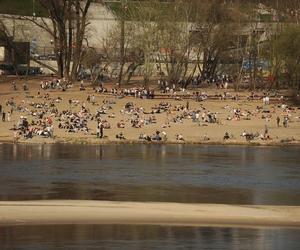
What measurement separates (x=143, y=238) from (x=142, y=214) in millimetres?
2814

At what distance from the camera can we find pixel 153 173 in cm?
3572

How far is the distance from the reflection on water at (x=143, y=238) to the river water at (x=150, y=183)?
0.9 inches

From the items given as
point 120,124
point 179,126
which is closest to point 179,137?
point 179,126

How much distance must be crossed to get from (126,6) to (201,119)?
779 inches

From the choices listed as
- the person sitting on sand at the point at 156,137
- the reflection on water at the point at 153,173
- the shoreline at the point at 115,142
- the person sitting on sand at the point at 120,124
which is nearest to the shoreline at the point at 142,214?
the reflection on water at the point at 153,173

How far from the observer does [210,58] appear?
6975 cm

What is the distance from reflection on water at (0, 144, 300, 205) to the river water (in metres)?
0.03

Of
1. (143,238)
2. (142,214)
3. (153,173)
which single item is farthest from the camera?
(153,173)

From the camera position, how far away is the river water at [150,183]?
897 inches

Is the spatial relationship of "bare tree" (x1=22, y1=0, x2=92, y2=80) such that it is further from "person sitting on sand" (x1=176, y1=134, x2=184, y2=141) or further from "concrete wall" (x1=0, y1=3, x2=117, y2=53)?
"person sitting on sand" (x1=176, y1=134, x2=184, y2=141)

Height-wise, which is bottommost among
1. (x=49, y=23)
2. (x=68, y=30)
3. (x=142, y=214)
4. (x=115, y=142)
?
(x=142, y=214)

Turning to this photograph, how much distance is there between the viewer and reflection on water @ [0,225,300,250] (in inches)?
869

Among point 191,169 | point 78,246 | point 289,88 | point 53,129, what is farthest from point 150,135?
point 78,246

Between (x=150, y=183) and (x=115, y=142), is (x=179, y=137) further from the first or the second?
(x=150, y=183)
